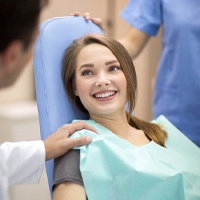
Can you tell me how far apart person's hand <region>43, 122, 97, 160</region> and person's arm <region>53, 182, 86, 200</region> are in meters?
0.10

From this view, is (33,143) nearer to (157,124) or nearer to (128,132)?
(128,132)

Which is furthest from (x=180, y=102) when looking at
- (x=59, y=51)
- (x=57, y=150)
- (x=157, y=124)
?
(x=57, y=150)

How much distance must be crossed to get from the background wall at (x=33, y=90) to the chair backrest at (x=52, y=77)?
0.87 metres

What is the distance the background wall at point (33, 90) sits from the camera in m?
2.75

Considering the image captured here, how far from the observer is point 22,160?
1.34 meters

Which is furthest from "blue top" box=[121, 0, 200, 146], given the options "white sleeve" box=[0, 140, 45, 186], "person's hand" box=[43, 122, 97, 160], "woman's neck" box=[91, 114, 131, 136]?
"white sleeve" box=[0, 140, 45, 186]

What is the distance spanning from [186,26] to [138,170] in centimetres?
60

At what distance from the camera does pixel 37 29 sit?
861 millimetres

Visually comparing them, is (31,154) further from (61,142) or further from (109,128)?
(109,128)

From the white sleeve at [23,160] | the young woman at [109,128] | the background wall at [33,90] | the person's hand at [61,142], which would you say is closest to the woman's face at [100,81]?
the young woman at [109,128]

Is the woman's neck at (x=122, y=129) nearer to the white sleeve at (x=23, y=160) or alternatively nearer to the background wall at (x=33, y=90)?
the white sleeve at (x=23, y=160)

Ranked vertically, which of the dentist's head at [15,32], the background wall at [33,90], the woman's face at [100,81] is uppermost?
the dentist's head at [15,32]

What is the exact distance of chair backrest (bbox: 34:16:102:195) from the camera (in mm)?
1536

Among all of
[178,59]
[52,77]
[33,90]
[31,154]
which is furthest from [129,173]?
[33,90]
